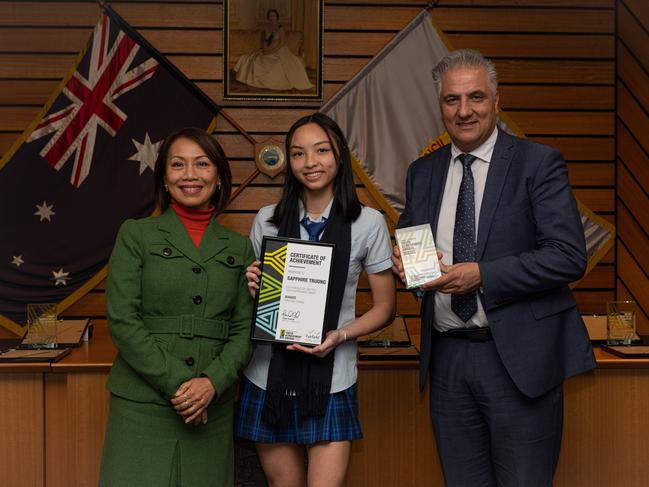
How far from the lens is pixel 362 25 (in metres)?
3.85

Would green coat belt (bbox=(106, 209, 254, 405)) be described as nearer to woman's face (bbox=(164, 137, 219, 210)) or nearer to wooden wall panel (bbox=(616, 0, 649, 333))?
woman's face (bbox=(164, 137, 219, 210))

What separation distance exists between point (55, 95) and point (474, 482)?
3.09 m

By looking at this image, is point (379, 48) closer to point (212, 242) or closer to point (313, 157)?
point (313, 157)

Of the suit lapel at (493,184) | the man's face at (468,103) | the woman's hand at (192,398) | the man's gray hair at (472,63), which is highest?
the man's gray hair at (472,63)

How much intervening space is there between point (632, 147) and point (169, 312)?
3.14 meters

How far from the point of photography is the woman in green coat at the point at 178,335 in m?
1.94

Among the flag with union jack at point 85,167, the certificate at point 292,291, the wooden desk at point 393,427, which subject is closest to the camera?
the certificate at point 292,291

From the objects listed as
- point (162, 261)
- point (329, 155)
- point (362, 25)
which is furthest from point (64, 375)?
point (362, 25)

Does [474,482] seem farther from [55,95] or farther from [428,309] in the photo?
[55,95]

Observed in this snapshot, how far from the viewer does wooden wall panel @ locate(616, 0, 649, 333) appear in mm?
3912

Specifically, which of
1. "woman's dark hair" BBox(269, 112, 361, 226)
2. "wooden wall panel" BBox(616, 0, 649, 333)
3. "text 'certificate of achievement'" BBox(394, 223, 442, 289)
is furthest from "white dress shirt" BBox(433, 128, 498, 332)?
"wooden wall panel" BBox(616, 0, 649, 333)

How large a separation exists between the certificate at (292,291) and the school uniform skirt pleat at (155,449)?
332 millimetres

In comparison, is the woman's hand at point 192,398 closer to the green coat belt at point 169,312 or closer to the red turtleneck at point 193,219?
the green coat belt at point 169,312

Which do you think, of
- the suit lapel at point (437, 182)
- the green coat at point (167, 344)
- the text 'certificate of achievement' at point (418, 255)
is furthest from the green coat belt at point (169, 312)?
the suit lapel at point (437, 182)
